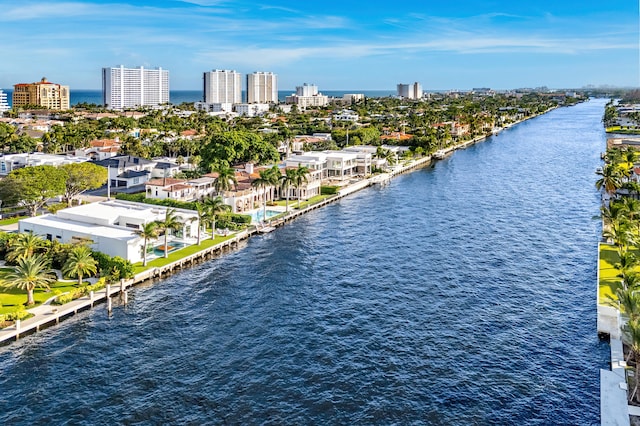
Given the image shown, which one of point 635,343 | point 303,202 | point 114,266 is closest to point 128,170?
point 303,202

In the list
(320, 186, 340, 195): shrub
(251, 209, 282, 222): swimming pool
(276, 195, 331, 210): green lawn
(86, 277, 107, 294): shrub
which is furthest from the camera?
(320, 186, 340, 195): shrub

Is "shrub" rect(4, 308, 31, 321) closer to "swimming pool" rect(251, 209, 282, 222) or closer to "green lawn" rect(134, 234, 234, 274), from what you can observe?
"green lawn" rect(134, 234, 234, 274)

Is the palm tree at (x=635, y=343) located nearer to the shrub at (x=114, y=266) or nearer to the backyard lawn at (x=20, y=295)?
the shrub at (x=114, y=266)

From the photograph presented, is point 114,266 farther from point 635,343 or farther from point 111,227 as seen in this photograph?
point 635,343

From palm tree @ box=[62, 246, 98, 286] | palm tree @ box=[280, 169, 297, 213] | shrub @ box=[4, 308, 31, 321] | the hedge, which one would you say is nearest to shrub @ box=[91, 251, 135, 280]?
palm tree @ box=[62, 246, 98, 286]

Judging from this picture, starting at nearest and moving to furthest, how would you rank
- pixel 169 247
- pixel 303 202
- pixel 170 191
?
pixel 169 247
pixel 170 191
pixel 303 202

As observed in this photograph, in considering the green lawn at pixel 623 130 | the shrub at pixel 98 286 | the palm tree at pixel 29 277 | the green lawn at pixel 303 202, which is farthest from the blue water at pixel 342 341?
the green lawn at pixel 623 130

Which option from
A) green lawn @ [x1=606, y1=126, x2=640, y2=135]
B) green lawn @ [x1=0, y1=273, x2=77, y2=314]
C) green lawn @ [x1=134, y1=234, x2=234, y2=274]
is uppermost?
green lawn @ [x1=606, y1=126, x2=640, y2=135]
